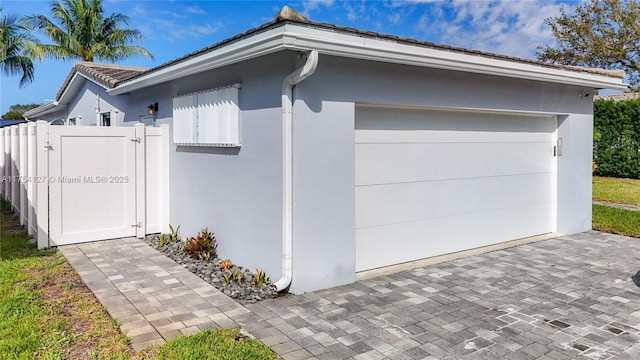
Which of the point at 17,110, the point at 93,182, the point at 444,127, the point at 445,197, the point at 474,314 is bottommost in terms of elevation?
the point at 474,314

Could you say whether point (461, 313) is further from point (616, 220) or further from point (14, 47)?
point (14, 47)

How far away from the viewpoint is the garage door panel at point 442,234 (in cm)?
684

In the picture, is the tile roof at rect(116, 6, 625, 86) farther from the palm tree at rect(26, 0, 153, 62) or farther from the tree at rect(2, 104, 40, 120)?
the tree at rect(2, 104, 40, 120)

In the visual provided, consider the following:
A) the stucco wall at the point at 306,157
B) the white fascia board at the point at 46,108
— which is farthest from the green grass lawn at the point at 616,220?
the white fascia board at the point at 46,108

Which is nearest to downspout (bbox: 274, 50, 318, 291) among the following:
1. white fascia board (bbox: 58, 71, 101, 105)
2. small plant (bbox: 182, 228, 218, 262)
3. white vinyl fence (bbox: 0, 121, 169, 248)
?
small plant (bbox: 182, 228, 218, 262)

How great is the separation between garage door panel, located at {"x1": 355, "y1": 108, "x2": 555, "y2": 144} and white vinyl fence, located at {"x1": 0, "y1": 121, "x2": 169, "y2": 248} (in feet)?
15.3

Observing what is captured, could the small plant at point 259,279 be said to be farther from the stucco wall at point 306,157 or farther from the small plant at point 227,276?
the small plant at point 227,276

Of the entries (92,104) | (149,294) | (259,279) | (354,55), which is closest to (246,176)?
(259,279)

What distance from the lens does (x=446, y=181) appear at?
305 inches

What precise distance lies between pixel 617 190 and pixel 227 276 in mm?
14892

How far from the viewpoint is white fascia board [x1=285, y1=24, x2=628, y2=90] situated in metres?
5.23

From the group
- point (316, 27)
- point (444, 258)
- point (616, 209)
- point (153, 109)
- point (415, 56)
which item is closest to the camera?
point (316, 27)

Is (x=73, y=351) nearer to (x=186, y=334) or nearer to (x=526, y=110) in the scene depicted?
(x=186, y=334)

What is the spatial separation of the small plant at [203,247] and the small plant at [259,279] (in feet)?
4.99
